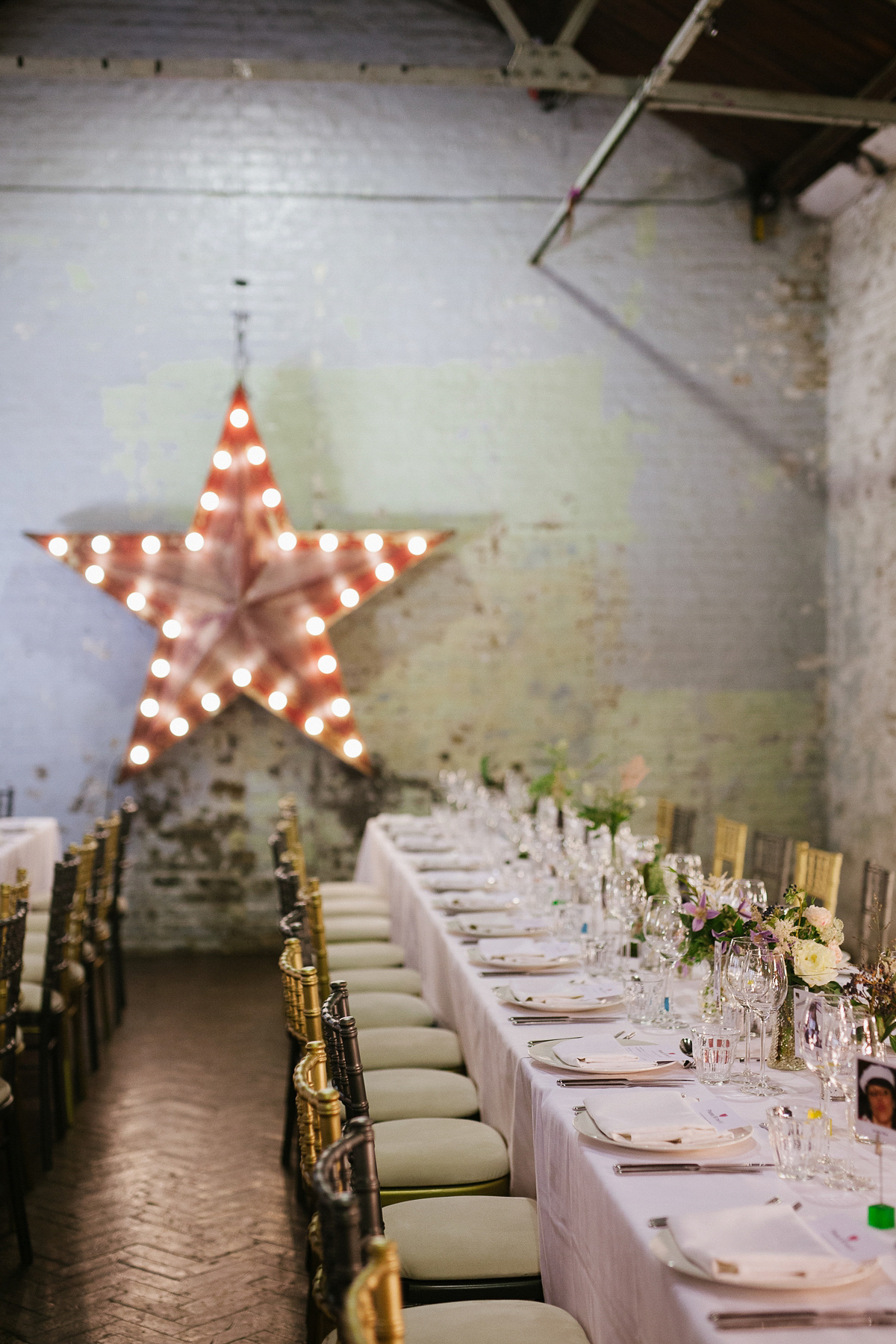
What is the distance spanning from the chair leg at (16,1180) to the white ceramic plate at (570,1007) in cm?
153

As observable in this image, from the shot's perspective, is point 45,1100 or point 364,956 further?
point 364,956

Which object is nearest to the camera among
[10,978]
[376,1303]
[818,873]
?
[376,1303]

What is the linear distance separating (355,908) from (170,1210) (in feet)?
6.99

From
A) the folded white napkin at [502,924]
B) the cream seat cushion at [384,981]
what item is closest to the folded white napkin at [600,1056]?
the folded white napkin at [502,924]

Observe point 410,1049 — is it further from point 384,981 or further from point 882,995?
point 882,995

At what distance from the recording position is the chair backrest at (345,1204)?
1.32m

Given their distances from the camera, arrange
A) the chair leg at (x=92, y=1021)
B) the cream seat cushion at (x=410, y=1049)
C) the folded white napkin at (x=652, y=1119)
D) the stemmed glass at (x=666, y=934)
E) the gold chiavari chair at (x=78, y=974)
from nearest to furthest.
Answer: the folded white napkin at (x=652, y=1119) < the stemmed glass at (x=666, y=934) < the cream seat cushion at (x=410, y=1049) < the gold chiavari chair at (x=78, y=974) < the chair leg at (x=92, y=1021)

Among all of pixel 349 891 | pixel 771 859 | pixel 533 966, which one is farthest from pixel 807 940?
pixel 349 891

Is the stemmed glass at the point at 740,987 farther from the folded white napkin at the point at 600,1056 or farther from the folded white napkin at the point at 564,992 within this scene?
the folded white napkin at the point at 564,992

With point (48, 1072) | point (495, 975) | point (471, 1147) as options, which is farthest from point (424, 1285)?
point (48, 1072)

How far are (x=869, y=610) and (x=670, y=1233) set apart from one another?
240 inches

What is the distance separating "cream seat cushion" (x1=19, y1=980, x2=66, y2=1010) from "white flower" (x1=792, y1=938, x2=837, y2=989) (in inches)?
113

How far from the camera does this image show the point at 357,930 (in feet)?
16.6

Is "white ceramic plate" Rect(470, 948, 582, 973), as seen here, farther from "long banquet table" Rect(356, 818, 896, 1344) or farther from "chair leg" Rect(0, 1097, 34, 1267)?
"chair leg" Rect(0, 1097, 34, 1267)
